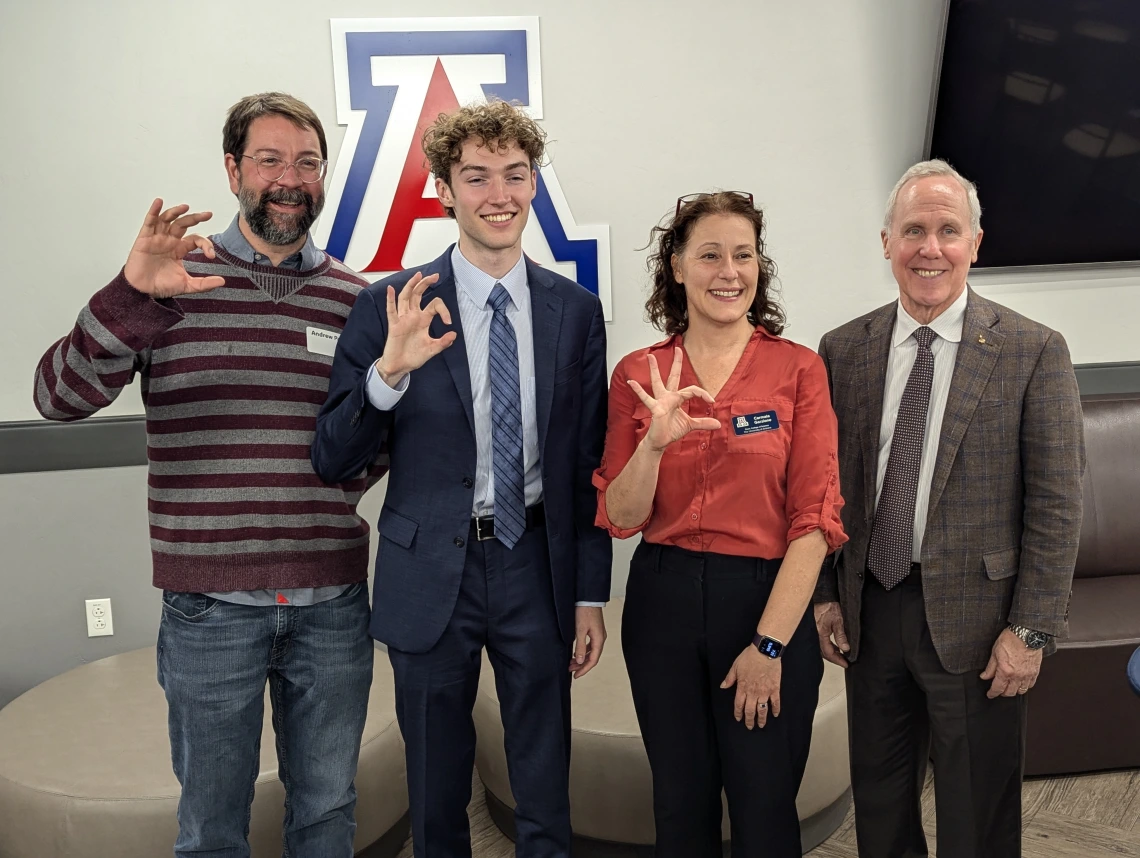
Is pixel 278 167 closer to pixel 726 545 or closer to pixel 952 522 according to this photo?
pixel 726 545

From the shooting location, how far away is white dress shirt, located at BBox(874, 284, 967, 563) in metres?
1.89

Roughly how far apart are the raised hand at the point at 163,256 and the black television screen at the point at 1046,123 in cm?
280

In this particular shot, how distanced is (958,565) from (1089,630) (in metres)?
1.41

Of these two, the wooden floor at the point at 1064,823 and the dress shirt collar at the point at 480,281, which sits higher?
the dress shirt collar at the point at 480,281

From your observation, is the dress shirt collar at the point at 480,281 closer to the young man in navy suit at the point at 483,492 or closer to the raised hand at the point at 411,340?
the young man in navy suit at the point at 483,492

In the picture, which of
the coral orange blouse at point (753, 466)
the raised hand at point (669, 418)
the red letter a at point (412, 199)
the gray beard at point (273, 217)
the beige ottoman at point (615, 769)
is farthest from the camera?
the red letter a at point (412, 199)

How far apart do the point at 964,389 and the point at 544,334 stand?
86 centimetres

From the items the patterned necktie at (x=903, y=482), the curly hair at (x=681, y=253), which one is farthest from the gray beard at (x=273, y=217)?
the patterned necktie at (x=903, y=482)

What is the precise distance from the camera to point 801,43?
11.0 ft

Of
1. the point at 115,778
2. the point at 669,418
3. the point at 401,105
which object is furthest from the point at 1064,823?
the point at 401,105

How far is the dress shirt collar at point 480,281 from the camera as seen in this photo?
1841mm

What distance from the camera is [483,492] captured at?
180 cm

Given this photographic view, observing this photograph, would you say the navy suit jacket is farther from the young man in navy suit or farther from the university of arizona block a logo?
the university of arizona block a logo

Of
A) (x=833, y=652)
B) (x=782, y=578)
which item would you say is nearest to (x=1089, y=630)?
(x=833, y=652)
